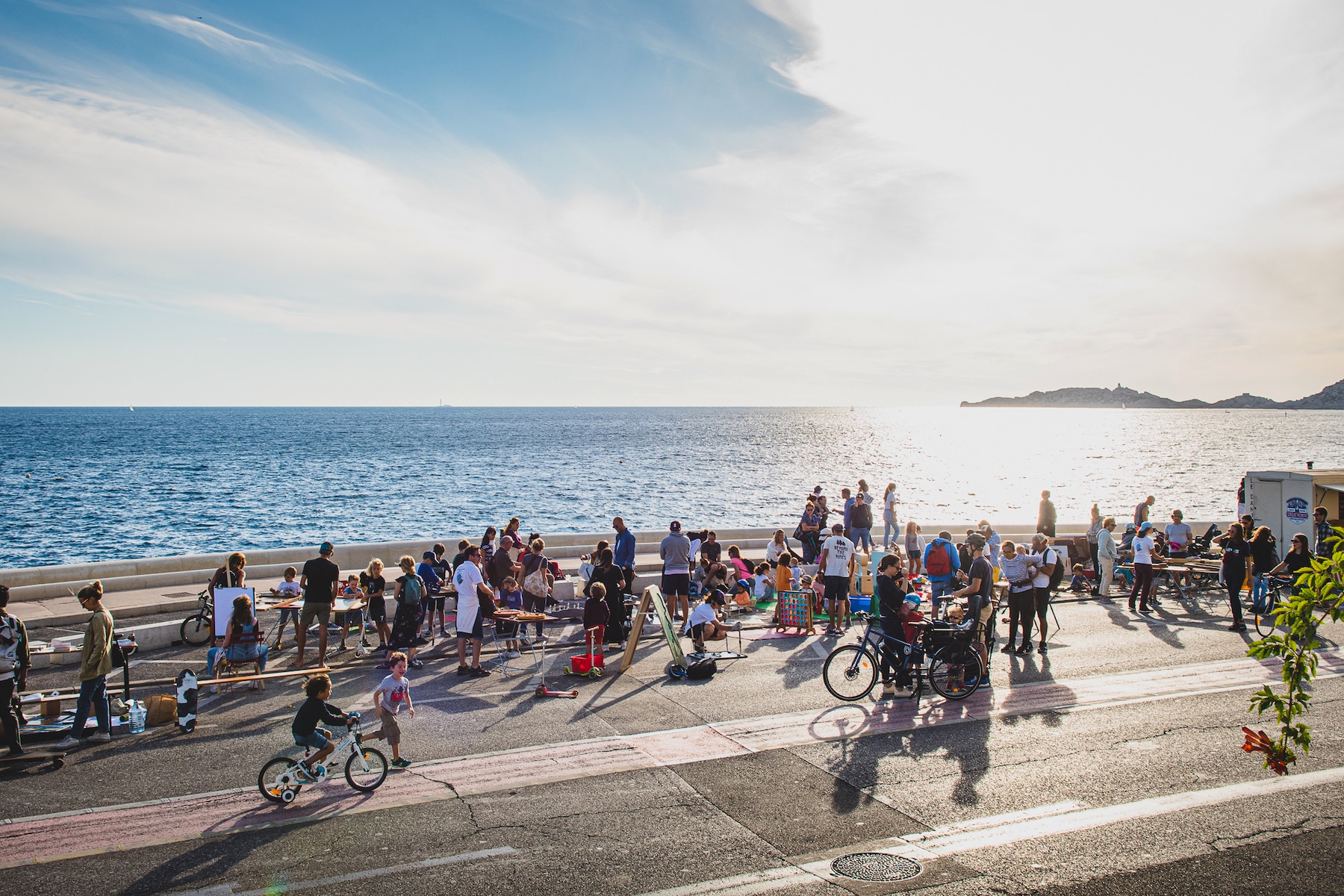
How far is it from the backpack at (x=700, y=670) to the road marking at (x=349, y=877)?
549 cm

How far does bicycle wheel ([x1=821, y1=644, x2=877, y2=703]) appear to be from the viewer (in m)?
11.5

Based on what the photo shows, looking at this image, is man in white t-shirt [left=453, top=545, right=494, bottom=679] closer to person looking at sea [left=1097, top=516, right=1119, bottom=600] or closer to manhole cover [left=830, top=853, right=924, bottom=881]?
manhole cover [left=830, top=853, right=924, bottom=881]

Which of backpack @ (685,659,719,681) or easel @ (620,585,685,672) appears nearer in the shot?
backpack @ (685,659,719,681)

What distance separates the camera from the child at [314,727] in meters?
8.36

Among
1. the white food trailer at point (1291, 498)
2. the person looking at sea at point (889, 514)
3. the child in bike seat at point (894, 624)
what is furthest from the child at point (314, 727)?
the white food trailer at point (1291, 498)

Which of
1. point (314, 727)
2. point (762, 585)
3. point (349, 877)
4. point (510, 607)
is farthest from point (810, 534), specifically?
point (349, 877)

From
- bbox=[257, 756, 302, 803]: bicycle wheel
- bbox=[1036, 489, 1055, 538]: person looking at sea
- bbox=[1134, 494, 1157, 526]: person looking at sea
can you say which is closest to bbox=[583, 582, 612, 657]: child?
bbox=[257, 756, 302, 803]: bicycle wheel

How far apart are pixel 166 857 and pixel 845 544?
1149cm

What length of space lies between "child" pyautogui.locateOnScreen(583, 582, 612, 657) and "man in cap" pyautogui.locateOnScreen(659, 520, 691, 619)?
2.35 m

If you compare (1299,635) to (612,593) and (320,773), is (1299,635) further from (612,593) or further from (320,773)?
(612,593)

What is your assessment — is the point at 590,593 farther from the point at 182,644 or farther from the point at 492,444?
the point at 492,444

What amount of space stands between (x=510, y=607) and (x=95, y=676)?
6.52m

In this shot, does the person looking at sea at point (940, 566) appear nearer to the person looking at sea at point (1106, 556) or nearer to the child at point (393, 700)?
the person looking at sea at point (1106, 556)

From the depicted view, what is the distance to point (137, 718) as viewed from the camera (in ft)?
34.3
